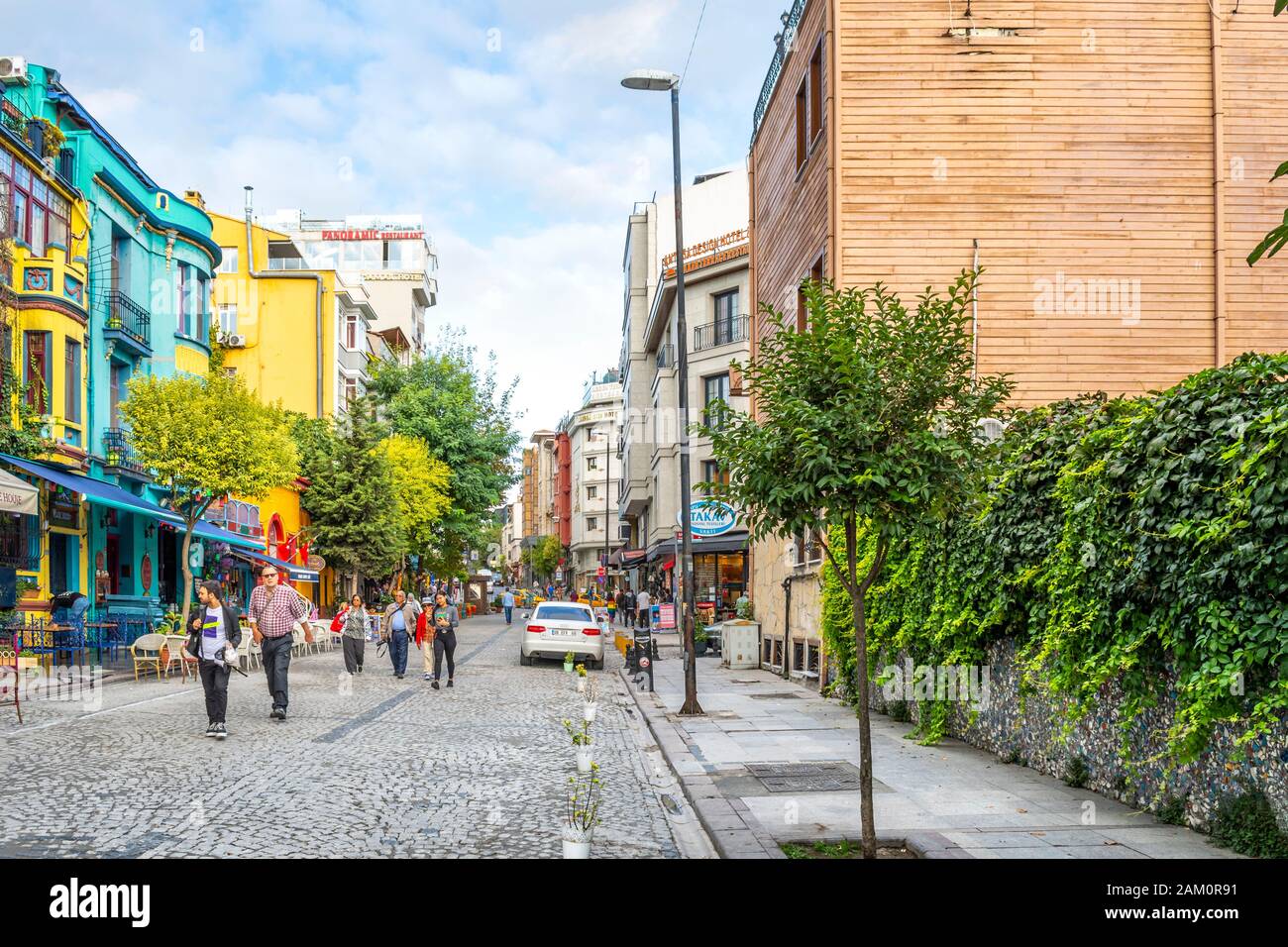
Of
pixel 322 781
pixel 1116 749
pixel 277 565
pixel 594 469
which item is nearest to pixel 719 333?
pixel 277 565

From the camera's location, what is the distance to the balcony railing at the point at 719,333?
39.3 meters

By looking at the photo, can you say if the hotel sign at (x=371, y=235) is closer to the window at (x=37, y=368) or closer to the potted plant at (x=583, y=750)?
the window at (x=37, y=368)

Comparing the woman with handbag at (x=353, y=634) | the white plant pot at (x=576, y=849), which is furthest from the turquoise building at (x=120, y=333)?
the white plant pot at (x=576, y=849)

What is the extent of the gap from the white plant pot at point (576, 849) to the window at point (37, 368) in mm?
20359

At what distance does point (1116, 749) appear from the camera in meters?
8.88

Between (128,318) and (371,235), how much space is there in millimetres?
57515

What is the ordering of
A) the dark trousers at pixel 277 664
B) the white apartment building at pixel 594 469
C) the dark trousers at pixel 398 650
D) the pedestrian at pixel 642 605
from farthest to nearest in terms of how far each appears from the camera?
1. the white apartment building at pixel 594 469
2. the pedestrian at pixel 642 605
3. the dark trousers at pixel 398 650
4. the dark trousers at pixel 277 664

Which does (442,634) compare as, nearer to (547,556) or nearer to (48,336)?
(48,336)

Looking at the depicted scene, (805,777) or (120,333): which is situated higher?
(120,333)

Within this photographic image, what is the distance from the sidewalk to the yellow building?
14.9 m

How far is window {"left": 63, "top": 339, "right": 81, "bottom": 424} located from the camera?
968 inches
